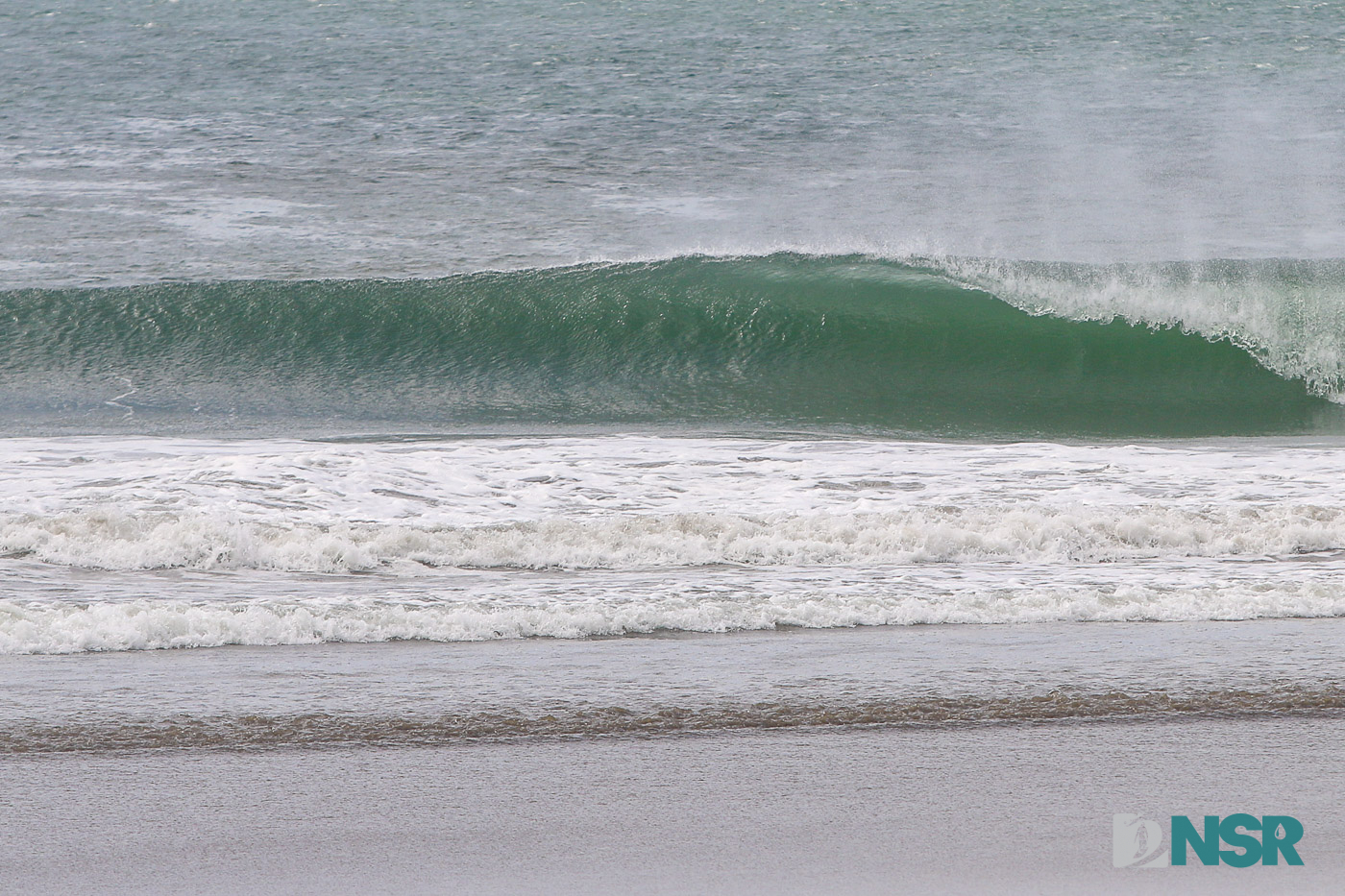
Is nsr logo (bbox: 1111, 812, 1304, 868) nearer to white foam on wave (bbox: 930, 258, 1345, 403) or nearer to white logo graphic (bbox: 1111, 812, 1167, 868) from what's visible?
white logo graphic (bbox: 1111, 812, 1167, 868)

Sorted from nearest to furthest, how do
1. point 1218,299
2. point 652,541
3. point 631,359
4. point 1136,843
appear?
point 1136,843 → point 652,541 → point 631,359 → point 1218,299

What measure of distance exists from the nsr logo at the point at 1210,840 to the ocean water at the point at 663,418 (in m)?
0.09

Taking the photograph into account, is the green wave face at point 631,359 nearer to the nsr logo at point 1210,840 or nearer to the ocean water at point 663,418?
the ocean water at point 663,418

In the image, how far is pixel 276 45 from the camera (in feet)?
117

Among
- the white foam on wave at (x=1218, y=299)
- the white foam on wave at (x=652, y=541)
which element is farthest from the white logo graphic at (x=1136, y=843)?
the white foam on wave at (x=1218, y=299)

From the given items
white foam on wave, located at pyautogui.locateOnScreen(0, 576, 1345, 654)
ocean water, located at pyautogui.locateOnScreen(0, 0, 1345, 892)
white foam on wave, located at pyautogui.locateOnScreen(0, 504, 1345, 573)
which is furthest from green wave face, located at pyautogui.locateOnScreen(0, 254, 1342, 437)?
white foam on wave, located at pyautogui.locateOnScreen(0, 576, 1345, 654)

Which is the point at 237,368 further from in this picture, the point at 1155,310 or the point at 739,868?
the point at 739,868

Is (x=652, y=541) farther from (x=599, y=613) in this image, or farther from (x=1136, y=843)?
(x=1136, y=843)

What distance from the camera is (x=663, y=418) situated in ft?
37.0

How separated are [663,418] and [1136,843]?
8.70 metres

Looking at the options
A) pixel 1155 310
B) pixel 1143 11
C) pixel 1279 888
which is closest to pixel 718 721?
pixel 1279 888

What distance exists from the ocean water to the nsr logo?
0.09 meters

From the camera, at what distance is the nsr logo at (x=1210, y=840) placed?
2633mm

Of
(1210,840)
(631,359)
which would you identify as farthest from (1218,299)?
(1210,840)
